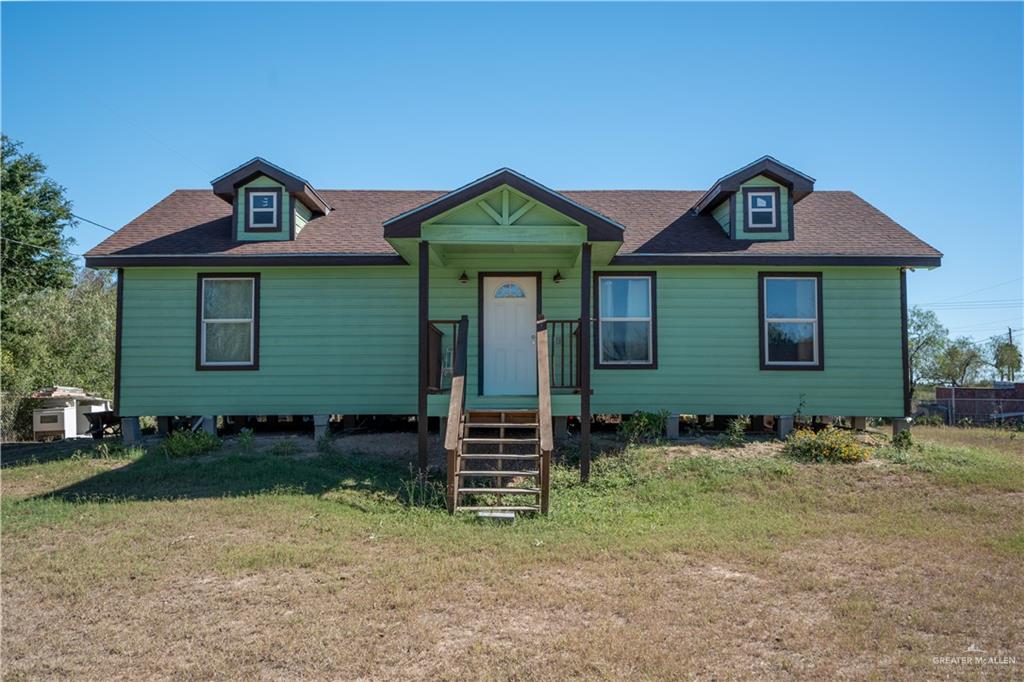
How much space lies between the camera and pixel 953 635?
472cm

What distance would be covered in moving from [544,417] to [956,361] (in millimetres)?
36180

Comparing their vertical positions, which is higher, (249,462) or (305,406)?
(305,406)

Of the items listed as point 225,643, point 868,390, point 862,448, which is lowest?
point 225,643

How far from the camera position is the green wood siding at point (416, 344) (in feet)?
37.8

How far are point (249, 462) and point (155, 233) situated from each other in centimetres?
508

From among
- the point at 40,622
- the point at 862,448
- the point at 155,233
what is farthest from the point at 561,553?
the point at 155,233

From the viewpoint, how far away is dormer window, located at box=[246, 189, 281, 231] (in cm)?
1213

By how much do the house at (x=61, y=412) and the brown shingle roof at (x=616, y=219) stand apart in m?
6.16

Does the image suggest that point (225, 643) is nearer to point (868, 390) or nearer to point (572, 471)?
point (572, 471)

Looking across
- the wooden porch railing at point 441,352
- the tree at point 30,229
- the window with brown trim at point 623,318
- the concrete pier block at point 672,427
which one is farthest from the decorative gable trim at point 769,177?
the tree at point 30,229

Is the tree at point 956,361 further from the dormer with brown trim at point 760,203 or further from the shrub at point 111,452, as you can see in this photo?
the shrub at point 111,452

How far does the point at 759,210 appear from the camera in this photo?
12.1 meters

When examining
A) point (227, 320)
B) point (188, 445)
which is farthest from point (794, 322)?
point (188, 445)

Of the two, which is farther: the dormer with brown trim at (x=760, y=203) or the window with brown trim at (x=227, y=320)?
the dormer with brown trim at (x=760, y=203)
